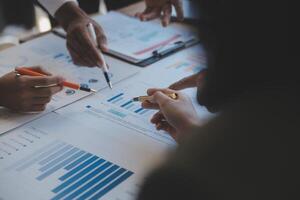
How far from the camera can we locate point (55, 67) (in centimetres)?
121

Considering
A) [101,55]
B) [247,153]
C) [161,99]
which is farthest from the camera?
[101,55]

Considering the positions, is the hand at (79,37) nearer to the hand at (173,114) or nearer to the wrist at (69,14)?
the wrist at (69,14)

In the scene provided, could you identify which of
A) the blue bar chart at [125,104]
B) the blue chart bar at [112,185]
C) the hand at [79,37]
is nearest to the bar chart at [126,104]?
the blue bar chart at [125,104]

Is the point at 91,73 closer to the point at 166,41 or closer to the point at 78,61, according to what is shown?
the point at 78,61

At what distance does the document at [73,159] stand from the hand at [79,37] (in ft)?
0.81

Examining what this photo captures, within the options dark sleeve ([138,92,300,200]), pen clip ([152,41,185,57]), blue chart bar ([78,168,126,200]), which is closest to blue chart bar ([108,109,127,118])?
blue chart bar ([78,168,126,200])

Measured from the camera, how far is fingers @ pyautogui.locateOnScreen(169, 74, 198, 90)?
103 centimetres

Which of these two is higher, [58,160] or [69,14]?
[69,14]

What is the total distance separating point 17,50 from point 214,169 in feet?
3.25

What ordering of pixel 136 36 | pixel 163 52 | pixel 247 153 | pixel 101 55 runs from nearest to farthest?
pixel 247 153
pixel 101 55
pixel 163 52
pixel 136 36

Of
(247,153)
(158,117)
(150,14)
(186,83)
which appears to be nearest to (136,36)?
(150,14)

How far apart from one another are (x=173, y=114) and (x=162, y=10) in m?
0.69

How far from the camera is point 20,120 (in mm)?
970

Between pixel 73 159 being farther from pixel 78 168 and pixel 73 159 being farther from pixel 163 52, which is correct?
pixel 163 52
